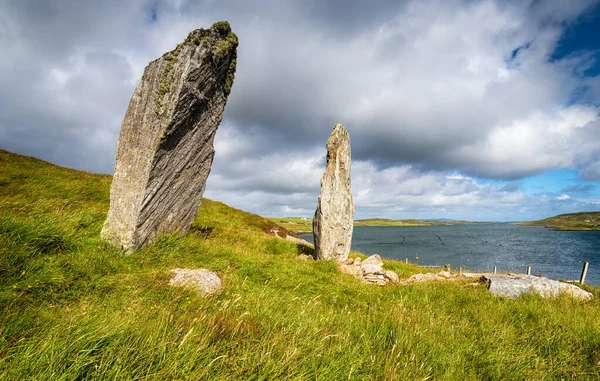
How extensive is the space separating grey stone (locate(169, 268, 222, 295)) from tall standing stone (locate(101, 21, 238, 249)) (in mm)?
3075

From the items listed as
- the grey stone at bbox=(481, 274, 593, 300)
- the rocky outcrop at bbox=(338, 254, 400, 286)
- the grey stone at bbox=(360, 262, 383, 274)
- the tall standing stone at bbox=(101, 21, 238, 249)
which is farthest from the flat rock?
the tall standing stone at bbox=(101, 21, 238, 249)

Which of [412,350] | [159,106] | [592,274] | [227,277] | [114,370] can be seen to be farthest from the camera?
[592,274]

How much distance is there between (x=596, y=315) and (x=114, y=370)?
11.7 metres

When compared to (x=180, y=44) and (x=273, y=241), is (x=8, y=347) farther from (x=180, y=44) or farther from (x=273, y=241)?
(x=273, y=241)

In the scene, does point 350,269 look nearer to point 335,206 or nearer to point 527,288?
point 335,206

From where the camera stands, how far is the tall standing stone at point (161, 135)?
9.12 meters

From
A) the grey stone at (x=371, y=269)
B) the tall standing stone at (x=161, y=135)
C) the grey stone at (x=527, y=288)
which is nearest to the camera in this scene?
the tall standing stone at (x=161, y=135)

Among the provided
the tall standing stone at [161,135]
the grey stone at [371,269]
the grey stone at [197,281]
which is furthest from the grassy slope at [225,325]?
the grey stone at [371,269]

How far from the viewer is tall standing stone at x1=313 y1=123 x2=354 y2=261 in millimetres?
15836

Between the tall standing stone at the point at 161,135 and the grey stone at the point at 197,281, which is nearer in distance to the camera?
the grey stone at the point at 197,281

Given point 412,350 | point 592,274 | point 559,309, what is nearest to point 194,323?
point 412,350

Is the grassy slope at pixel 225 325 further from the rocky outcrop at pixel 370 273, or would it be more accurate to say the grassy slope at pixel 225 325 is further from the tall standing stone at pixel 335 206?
the tall standing stone at pixel 335 206

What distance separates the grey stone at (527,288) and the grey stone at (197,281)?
1008 cm

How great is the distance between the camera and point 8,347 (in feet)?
8.64
